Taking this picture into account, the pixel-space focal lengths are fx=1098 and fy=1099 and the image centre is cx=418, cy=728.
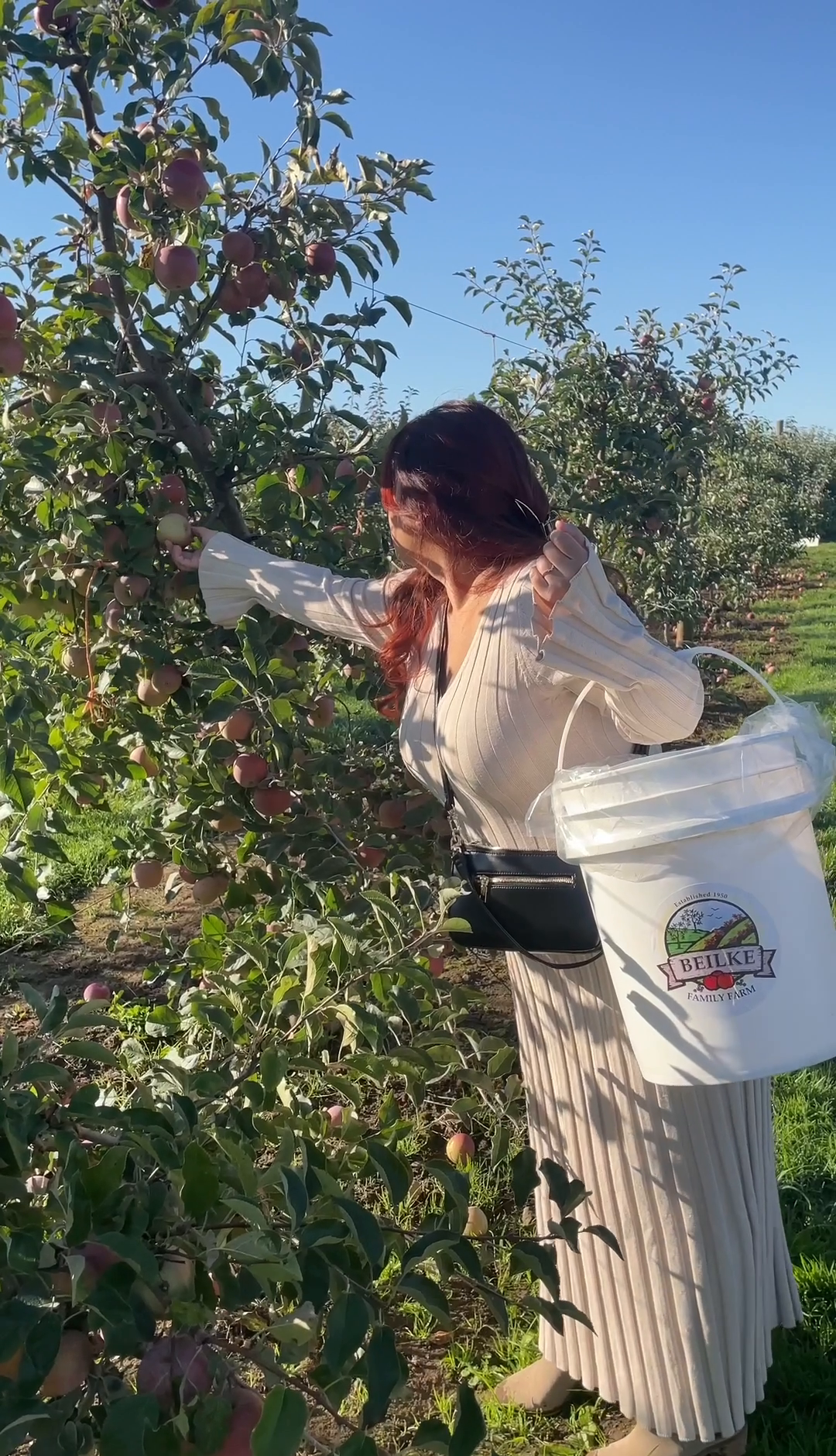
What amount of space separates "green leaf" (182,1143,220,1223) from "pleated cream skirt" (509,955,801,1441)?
2.53 feet

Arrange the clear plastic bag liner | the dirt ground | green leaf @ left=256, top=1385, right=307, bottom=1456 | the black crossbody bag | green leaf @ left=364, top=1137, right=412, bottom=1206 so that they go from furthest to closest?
the dirt ground → the black crossbody bag → the clear plastic bag liner → green leaf @ left=364, top=1137, right=412, bottom=1206 → green leaf @ left=256, top=1385, right=307, bottom=1456

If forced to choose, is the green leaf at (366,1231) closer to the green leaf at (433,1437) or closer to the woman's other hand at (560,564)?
the green leaf at (433,1437)

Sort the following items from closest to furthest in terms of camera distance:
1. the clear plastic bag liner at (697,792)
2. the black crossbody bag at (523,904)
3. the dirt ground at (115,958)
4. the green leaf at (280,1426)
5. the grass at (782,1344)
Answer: the green leaf at (280,1426) < the clear plastic bag liner at (697,792) < the black crossbody bag at (523,904) < the grass at (782,1344) < the dirt ground at (115,958)

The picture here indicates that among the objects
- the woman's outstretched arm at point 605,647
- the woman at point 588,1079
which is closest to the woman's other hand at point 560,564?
the woman's outstretched arm at point 605,647

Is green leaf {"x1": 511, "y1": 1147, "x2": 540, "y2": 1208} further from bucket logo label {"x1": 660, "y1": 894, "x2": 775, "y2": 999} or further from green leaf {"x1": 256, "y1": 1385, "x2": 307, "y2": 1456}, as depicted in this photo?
green leaf {"x1": 256, "y1": 1385, "x2": 307, "y2": 1456}

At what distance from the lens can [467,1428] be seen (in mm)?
834

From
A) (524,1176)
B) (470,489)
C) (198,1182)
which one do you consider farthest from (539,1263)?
(470,489)

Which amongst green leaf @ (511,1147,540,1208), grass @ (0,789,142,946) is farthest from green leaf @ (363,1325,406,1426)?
grass @ (0,789,142,946)

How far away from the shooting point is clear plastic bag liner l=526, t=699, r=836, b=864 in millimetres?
1151

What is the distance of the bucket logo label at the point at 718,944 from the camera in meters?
1.17

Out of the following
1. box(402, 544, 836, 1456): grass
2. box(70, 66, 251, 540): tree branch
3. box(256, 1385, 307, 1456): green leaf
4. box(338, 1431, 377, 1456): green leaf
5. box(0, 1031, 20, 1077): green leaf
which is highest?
box(70, 66, 251, 540): tree branch

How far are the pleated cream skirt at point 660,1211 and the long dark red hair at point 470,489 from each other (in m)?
0.59

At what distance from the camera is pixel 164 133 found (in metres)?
1.71

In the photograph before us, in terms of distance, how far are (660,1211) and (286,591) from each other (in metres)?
1.08
